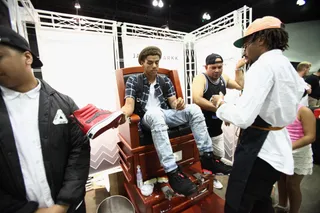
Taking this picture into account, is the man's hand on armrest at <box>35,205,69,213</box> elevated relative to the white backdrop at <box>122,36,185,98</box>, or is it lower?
lower

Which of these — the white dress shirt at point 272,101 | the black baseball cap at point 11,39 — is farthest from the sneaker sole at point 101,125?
the white dress shirt at point 272,101

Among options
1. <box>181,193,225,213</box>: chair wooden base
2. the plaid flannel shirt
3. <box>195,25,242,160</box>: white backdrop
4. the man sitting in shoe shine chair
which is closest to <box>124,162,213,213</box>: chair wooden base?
<box>181,193,225,213</box>: chair wooden base

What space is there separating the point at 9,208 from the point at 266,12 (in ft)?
20.5

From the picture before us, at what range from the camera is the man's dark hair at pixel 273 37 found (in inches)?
38.6

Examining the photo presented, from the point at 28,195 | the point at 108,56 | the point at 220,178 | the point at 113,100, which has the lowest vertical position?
the point at 220,178

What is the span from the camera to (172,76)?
89.1 inches

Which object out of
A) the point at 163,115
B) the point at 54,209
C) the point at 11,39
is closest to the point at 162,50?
the point at 163,115

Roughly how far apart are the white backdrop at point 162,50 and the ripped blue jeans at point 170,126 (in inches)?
74.0

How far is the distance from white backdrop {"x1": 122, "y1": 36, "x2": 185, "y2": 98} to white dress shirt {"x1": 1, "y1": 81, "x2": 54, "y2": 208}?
7.86ft

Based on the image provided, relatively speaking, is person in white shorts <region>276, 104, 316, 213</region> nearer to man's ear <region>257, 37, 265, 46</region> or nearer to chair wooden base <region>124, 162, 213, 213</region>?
chair wooden base <region>124, 162, 213, 213</region>

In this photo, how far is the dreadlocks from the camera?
3.22ft

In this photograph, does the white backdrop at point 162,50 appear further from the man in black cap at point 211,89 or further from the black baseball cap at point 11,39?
the black baseball cap at point 11,39

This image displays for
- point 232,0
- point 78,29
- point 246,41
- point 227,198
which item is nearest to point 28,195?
point 227,198

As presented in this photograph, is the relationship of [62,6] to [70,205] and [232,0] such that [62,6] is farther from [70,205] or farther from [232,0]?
[70,205]
